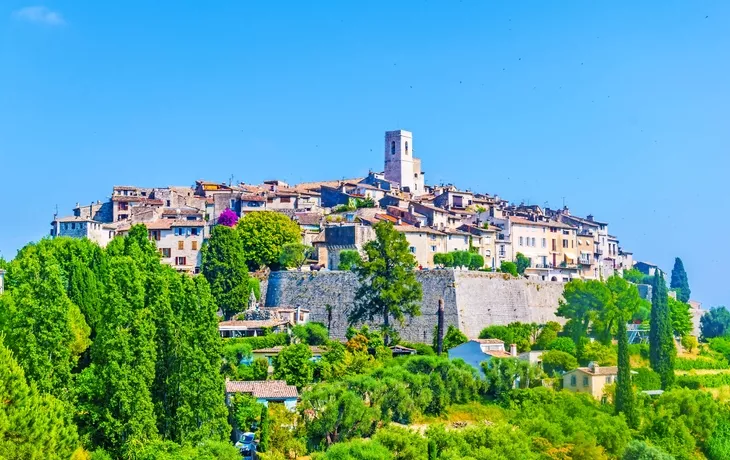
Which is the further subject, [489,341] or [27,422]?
[489,341]

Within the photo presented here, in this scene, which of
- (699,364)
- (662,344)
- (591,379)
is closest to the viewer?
(591,379)

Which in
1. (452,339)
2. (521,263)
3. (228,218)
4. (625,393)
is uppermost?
(228,218)

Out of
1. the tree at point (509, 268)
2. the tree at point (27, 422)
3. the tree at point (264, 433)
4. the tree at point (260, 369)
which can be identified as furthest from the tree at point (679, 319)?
the tree at point (27, 422)

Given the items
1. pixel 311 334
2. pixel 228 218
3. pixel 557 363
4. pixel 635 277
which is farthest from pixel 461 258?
pixel 635 277

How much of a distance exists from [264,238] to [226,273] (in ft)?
22.1

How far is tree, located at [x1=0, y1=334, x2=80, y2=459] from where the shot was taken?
3069 cm

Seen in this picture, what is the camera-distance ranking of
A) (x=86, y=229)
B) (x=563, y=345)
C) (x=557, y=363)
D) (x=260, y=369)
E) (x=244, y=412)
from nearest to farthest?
(x=244, y=412) → (x=260, y=369) → (x=557, y=363) → (x=563, y=345) → (x=86, y=229)

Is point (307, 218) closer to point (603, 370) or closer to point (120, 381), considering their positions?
point (603, 370)

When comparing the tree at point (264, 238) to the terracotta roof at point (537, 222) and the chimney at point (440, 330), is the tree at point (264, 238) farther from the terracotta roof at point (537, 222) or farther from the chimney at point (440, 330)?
the terracotta roof at point (537, 222)

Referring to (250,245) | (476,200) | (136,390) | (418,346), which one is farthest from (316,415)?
(476,200)

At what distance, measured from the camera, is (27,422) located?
3109 cm

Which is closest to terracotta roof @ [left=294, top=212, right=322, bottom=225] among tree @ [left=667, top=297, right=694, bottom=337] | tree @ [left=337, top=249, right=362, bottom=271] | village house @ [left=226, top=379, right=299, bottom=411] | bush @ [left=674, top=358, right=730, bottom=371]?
tree @ [left=337, top=249, right=362, bottom=271]

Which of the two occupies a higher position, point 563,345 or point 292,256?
point 292,256

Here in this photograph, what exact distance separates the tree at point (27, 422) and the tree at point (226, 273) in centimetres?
2545
